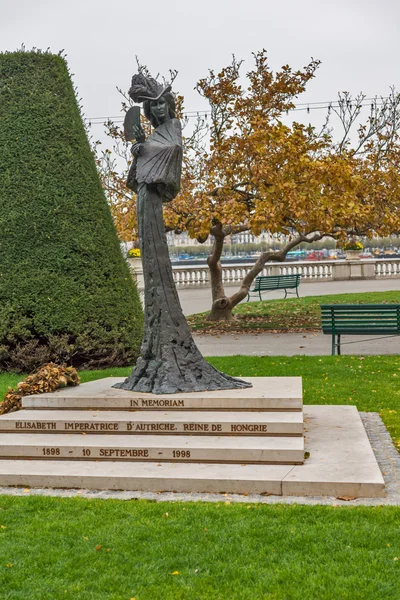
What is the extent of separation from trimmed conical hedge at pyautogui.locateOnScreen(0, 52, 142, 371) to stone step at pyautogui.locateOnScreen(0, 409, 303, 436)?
434cm

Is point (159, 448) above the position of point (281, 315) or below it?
above

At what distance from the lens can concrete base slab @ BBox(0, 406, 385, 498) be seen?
616 cm

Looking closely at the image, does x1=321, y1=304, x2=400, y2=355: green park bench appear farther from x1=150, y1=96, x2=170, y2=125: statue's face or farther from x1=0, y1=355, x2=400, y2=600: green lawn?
x1=0, y1=355, x2=400, y2=600: green lawn

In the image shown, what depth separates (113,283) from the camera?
1263 centimetres

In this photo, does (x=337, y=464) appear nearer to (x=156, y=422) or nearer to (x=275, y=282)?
(x=156, y=422)

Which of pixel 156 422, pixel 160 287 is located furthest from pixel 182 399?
pixel 160 287

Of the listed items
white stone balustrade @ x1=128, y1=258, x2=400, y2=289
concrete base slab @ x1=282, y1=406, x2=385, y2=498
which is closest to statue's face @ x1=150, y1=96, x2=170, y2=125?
concrete base slab @ x1=282, y1=406, x2=385, y2=498

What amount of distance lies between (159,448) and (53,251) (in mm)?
6177

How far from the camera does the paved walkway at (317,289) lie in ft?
94.3

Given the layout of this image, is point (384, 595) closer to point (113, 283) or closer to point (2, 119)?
point (113, 283)

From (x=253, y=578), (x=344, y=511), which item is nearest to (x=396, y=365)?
(x=344, y=511)

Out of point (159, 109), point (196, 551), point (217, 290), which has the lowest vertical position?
point (196, 551)

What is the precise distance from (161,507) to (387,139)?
51.9 feet

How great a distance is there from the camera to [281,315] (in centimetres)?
2192
